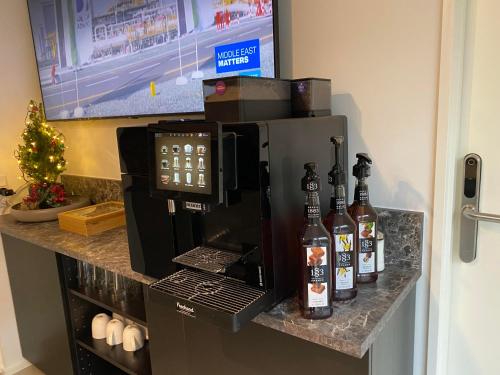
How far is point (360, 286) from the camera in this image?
3.93ft

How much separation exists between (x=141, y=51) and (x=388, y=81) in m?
1.15

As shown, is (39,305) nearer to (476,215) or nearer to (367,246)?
(367,246)

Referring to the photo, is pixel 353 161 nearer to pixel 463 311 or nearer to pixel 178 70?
pixel 463 311

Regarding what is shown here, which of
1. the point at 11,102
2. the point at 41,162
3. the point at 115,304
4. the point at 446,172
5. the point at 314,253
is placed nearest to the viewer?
the point at 314,253

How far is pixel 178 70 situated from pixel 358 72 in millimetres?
802

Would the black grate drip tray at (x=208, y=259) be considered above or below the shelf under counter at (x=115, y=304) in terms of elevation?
above

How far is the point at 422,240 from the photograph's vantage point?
129 centimetres

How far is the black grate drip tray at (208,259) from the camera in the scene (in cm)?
110

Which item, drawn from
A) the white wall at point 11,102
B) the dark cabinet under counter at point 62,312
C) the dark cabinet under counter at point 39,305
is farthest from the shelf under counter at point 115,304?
the white wall at point 11,102

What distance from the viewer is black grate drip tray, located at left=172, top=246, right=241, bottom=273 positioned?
1.10 m

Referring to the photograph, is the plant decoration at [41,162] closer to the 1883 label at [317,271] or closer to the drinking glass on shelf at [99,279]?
the drinking glass on shelf at [99,279]

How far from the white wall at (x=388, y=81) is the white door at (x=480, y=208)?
94mm

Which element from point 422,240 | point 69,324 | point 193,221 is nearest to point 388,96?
point 422,240

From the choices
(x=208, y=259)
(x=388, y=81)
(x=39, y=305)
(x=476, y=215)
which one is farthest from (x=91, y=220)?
(x=476, y=215)
